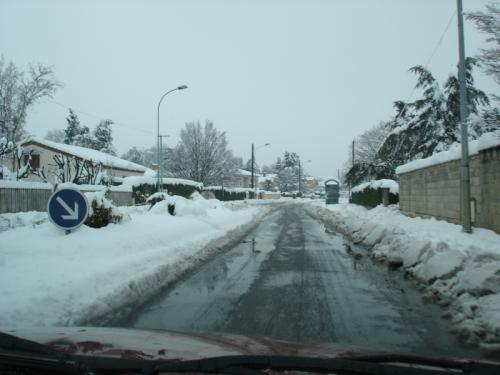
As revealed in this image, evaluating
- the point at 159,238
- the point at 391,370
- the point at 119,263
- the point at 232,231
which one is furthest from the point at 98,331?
the point at 232,231

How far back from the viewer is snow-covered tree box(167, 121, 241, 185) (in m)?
59.8

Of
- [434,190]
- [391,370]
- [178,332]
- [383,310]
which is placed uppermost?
[434,190]

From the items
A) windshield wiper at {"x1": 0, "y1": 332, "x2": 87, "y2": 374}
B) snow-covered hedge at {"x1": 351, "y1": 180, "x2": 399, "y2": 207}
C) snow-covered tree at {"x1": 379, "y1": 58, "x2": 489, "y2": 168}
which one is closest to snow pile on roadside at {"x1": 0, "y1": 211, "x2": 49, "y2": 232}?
windshield wiper at {"x1": 0, "y1": 332, "x2": 87, "y2": 374}

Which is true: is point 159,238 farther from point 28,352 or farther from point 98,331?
point 28,352

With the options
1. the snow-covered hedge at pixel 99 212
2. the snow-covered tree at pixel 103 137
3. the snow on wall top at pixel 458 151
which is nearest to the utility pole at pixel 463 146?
the snow on wall top at pixel 458 151

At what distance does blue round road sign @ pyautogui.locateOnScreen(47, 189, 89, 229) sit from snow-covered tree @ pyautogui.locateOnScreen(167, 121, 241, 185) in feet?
166

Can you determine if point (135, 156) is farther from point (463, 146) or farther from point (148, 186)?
point (463, 146)

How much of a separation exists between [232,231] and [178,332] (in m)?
13.9

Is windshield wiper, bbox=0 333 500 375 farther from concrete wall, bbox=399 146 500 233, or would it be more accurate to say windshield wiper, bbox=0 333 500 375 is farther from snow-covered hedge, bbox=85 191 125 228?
concrete wall, bbox=399 146 500 233

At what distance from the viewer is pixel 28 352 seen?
7.59ft

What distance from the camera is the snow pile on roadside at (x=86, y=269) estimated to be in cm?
541

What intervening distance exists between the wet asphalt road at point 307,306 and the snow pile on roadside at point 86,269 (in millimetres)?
493

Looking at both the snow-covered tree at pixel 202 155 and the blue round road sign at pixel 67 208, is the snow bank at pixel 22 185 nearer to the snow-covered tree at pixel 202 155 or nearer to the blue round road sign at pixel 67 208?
the blue round road sign at pixel 67 208

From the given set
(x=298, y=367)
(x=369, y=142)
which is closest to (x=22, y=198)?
(x=298, y=367)
